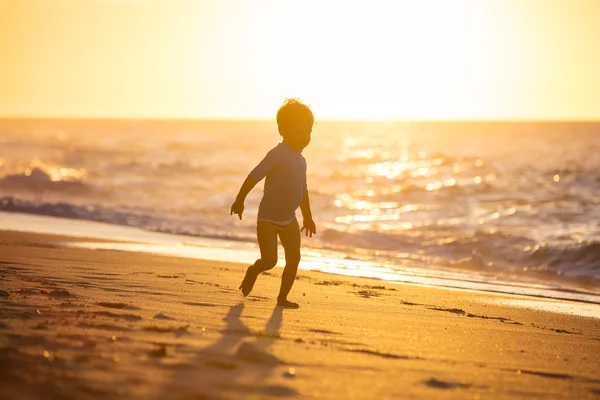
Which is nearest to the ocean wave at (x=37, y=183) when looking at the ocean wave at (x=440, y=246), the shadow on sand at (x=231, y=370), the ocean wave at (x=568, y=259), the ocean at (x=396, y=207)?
the ocean at (x=396, y=207)

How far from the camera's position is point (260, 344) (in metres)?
4.55

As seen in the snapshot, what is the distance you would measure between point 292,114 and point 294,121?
0.06m

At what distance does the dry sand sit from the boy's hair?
1.46 metres

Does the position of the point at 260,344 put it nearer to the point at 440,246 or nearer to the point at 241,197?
the point at 241,197

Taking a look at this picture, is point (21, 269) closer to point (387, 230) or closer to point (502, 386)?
point (502, 386)

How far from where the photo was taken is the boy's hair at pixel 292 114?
6410mm

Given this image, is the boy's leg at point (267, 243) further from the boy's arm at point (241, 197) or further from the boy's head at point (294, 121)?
the boy's head at point (294, 121)

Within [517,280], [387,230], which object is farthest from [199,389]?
[387,230]

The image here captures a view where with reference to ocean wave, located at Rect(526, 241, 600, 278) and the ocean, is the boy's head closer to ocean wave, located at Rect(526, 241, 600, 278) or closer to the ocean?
the ocean

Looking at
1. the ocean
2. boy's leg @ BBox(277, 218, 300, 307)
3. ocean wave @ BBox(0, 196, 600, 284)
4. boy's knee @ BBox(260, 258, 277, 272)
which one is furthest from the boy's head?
ocean wave @ BBox(0, 196, 600, 284)

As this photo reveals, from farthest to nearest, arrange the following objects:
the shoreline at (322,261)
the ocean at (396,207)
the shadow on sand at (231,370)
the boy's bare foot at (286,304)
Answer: the ocean at (396,207) < the shoreline at (322,261) < the boy's bare foot at (286,304) < the shadow on sand at (231,370)

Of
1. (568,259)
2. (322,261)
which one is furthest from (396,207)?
(322,261)

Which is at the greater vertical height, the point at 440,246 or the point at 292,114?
the point at 292,114

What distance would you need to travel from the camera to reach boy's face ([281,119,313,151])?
253 inches
